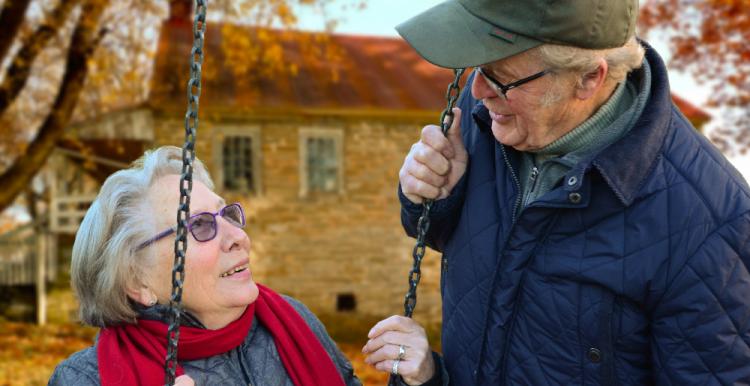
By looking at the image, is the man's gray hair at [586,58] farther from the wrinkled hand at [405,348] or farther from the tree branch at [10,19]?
the tree branch at [10,19]

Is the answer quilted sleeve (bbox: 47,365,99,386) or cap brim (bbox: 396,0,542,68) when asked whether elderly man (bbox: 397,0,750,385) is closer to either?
cap brim (bbox: 396,0,542,68)

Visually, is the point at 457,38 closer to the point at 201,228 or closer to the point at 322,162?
the point at 201,228

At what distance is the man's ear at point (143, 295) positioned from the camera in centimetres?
232

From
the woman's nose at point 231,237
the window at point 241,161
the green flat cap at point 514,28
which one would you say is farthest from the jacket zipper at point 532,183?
the window at point 241,161

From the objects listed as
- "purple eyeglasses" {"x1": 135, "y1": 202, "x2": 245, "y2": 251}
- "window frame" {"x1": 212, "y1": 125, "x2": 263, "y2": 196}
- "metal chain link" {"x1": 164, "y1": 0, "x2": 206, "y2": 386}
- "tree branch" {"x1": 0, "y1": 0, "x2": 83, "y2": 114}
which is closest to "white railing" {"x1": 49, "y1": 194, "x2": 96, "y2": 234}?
"window frame" {"x1": 212, "y1": 125, "x2": 263, "y2": 196}

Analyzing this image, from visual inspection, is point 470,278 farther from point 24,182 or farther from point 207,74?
point 207,74

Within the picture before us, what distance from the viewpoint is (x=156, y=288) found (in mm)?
2324

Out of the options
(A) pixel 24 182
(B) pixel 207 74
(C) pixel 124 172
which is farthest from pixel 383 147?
(C) pixel 124 172

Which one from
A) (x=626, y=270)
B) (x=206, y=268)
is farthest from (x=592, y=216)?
(x=206, y=268)

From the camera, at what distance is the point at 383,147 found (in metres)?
15.2

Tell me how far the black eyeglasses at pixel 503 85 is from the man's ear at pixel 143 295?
125cm

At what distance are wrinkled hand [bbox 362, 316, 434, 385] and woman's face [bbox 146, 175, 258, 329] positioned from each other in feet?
1.45

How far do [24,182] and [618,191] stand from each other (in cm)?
1061

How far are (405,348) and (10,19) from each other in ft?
30.9
